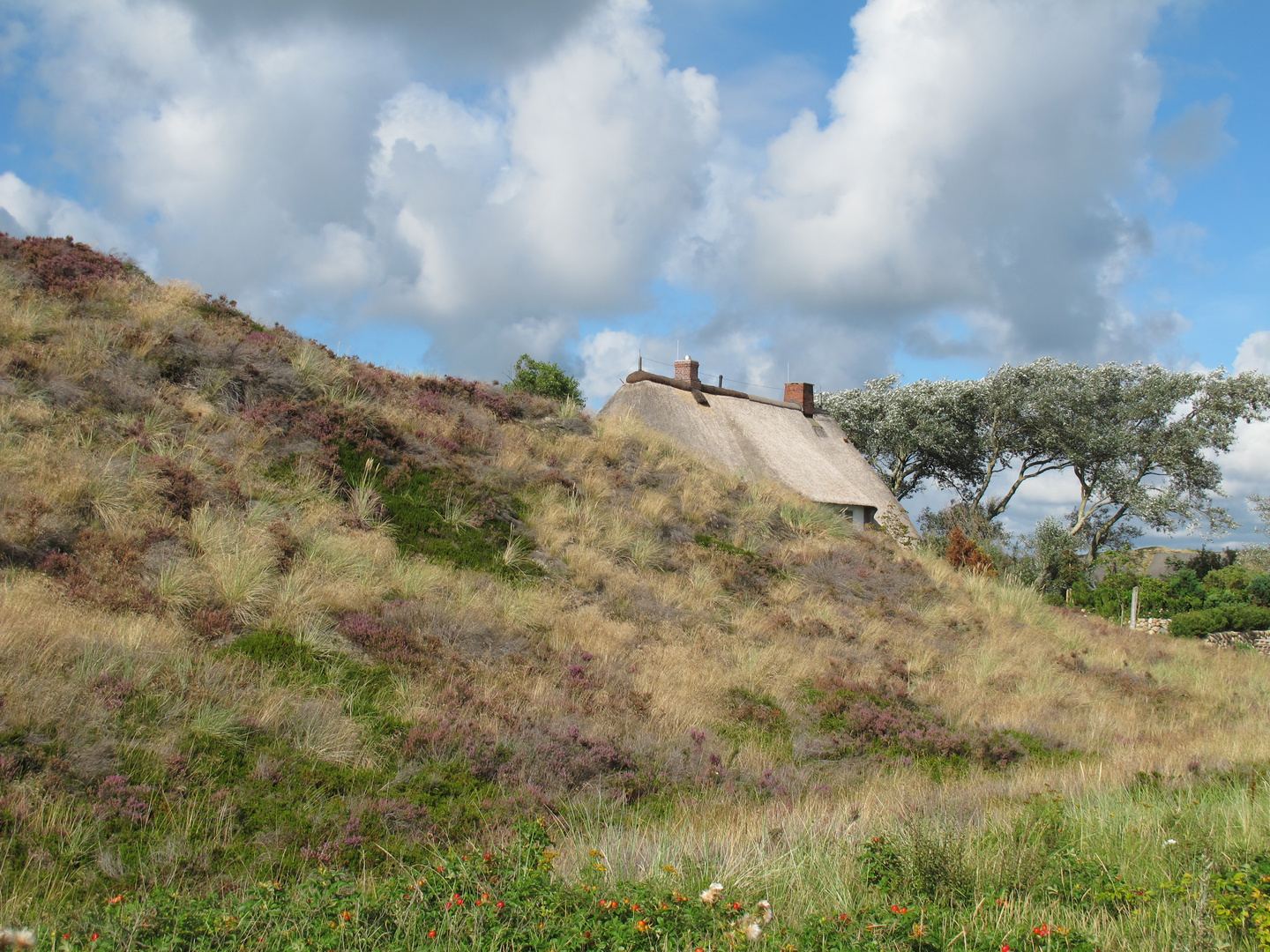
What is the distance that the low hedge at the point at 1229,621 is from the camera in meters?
21.3

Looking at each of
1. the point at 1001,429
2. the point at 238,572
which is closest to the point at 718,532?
the point at 238,572

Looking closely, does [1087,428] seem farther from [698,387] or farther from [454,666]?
[454,666]

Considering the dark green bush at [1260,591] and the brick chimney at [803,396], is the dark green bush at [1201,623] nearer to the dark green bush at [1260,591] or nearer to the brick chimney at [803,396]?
the dark green bush at [1260,591]

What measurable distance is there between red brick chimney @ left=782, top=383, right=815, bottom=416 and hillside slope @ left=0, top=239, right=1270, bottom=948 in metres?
15.4

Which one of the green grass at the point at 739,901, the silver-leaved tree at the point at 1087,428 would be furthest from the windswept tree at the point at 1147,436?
the green grass at the point at 739,901

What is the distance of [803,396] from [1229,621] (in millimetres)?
15020

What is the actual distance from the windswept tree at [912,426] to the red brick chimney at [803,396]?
5.22 m

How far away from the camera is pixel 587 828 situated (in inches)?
213

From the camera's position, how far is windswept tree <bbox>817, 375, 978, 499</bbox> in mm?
36562

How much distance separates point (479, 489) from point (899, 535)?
16.2 meters

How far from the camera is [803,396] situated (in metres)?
31.2

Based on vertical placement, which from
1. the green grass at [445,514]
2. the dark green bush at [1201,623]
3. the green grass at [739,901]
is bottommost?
the green grass at [739,901]

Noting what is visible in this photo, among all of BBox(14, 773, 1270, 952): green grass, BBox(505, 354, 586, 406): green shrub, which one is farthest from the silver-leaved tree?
BBox(14, 773, 1270, 952): green grass

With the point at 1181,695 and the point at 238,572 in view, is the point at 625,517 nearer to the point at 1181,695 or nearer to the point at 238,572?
the point at 238,572
